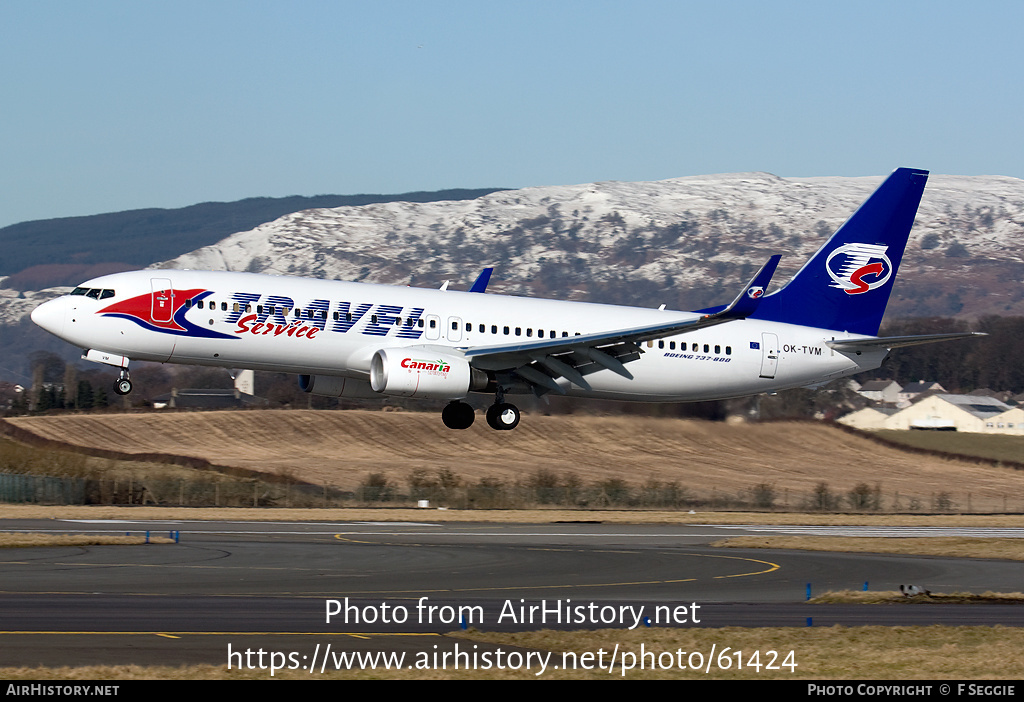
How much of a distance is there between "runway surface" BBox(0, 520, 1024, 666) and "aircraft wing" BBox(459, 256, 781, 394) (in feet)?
19.8

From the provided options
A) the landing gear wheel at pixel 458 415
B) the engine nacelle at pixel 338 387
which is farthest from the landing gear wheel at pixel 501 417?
the engine nacelle at pixel 338 387

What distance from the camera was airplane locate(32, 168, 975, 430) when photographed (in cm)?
3472

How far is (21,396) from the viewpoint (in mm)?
96688

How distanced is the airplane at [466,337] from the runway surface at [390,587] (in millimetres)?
5502

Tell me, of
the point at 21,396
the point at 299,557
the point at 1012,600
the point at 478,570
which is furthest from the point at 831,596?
the point at 21,396

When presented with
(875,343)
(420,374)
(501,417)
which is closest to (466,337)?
(420,374)

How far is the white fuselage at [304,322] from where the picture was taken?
3462 centimetres

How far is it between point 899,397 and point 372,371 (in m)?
95.3

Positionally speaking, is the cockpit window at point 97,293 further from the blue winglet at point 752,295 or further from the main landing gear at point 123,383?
the blue winglet at point 752,295

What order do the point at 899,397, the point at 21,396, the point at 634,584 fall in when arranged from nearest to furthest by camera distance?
the point at 634,584 → the point at 21,396 → the point at 899,397

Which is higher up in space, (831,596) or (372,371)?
(372,371)
